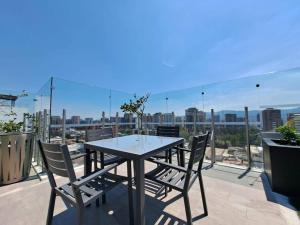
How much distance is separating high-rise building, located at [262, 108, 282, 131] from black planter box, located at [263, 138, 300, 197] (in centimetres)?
117

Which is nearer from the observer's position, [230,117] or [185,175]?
[185,175]

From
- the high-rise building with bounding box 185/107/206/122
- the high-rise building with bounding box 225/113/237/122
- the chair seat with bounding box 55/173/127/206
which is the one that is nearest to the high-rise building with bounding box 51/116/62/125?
the chair seat with bounding box 55/173/127/206

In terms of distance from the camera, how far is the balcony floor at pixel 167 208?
1515mm

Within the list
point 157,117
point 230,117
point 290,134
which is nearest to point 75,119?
point 157,117

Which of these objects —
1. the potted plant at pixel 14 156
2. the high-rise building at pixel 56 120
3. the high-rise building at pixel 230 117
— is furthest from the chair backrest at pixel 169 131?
the potted plant at pixel 14 156

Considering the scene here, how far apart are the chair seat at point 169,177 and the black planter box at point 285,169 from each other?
132cm

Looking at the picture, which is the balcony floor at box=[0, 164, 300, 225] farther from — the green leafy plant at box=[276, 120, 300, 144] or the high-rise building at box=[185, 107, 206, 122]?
the high-rise building at box=[185, 107, 206, 122]

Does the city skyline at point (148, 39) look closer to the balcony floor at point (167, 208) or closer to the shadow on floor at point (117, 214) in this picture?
the balcony floor at point (167, 208)

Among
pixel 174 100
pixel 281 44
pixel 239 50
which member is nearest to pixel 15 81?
pixel 174 100

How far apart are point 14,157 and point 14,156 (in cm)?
2

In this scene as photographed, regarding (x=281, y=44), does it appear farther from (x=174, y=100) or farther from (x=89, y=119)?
(x=89, y=119)

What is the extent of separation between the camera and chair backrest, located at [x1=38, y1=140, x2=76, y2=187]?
3.59 ft

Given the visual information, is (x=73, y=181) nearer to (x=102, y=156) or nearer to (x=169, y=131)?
(x=102, y=156)

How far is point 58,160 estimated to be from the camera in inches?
46.3
